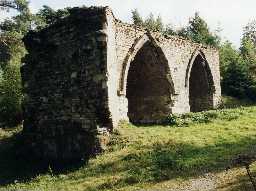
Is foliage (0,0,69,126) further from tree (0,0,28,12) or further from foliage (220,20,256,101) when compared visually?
foliage (220,20,256,101)

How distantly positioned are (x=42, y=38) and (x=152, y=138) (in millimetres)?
4716

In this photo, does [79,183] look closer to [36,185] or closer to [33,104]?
[36,185]

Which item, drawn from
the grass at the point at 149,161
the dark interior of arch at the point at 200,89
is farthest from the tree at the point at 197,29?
the grass at the point at 149,161

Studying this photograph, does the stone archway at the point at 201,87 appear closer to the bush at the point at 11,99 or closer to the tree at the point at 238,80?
the tree at the point at 238,80

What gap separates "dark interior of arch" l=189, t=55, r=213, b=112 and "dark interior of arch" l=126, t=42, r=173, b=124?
4.14 metres

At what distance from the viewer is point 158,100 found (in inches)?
677

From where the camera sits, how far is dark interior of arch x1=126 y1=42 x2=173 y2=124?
17000mm

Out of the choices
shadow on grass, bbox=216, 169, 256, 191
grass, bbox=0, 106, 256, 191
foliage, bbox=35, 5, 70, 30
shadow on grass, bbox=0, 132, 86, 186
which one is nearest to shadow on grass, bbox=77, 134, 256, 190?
grass, bbox=0, 106, 256, 191

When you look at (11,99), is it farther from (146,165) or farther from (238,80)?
(238,80)

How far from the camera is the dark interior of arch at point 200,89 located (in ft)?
69.3

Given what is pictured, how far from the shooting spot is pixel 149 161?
34.6 feet

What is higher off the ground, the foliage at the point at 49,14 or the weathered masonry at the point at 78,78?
the foliage at the point at 49,14

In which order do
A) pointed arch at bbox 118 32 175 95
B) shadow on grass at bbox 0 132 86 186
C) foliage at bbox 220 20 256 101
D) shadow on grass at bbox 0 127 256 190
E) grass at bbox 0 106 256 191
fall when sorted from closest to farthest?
1. grass at bbox 0 106 256 191
2. shadow on grass at bbox 0 127 256 190
3. shadow on grass at bbox 0 132 86 186
4. pointed arch at bbox 118 32 175 95
5. foliage at bbox 220 20 256 101

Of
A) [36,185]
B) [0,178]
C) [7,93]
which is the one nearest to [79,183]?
[36,185]
